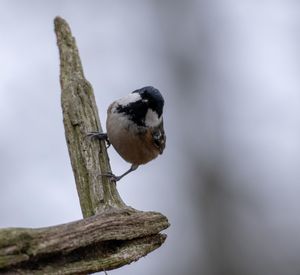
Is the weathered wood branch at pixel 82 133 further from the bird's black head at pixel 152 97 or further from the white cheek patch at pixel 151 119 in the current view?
the white cheek patch at pixel 151 119

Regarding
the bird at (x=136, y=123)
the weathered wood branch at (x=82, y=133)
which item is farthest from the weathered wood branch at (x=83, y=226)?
the bird at (x=136, y=123)

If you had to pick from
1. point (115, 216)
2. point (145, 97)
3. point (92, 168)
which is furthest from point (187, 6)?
point (115, 216)

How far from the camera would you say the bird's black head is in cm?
478

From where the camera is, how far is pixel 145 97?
15.8ft

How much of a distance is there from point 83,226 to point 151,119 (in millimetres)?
2105

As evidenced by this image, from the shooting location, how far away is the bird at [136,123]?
485cm

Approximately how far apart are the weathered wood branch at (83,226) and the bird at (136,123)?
1.49 feet

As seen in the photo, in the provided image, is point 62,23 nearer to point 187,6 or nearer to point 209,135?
point 209,135

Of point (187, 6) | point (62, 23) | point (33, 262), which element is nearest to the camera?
point (33, 262)

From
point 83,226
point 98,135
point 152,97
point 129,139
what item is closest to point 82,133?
point 98,135

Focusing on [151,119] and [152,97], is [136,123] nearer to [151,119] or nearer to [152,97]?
[151,119]

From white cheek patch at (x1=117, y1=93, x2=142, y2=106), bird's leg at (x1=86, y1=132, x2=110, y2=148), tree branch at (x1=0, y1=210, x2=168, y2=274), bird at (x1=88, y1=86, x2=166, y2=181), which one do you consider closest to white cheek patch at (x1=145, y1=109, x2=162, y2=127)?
bird at (x1=88, y1=86, x2=166, y2=181)

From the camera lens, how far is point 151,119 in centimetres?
506

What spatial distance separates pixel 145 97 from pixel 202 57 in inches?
204
